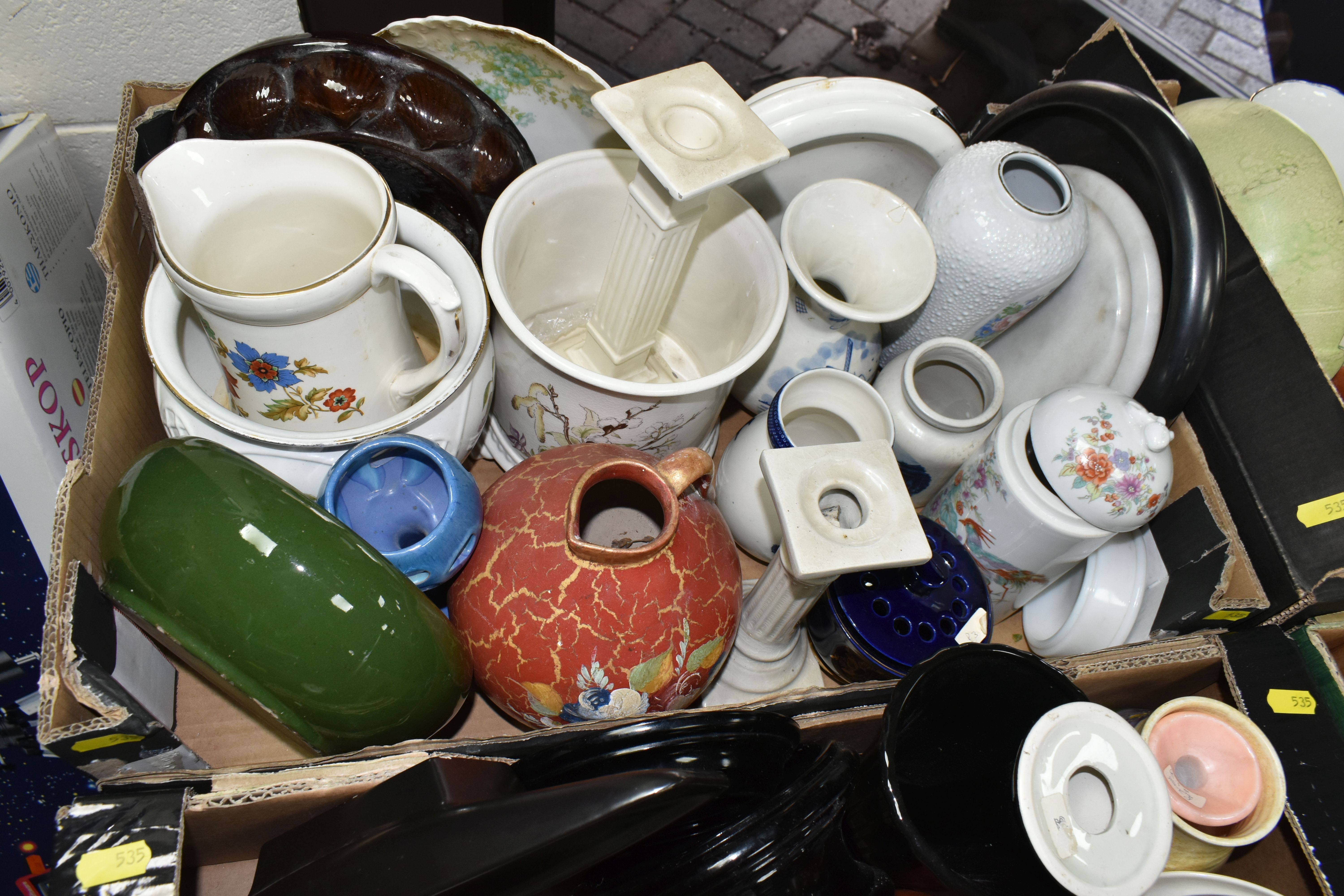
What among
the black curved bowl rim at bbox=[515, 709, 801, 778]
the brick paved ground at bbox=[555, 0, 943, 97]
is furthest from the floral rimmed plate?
the brick paved ground at bbox=[555, 0, 943, 97]

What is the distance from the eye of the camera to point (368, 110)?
0.68 meters

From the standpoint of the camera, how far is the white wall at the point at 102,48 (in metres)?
0.75

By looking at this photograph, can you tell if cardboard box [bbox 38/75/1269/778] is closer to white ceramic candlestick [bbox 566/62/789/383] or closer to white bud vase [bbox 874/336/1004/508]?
white bud vase [bbox 874/336/1004/508]

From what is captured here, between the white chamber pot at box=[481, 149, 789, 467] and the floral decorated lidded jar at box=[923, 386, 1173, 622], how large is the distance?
0.25 metres

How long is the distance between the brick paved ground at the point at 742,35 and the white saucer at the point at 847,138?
932 millimetres

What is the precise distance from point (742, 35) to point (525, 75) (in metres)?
1.19

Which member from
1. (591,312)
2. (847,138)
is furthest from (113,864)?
(847,138)

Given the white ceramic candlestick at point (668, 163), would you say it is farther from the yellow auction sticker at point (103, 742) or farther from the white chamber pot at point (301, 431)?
the yellow auction sticker at point (103, 742)

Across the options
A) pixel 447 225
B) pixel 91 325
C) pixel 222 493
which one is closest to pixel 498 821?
pixel 222 493

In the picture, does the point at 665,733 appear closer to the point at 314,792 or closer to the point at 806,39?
the point at 314,792

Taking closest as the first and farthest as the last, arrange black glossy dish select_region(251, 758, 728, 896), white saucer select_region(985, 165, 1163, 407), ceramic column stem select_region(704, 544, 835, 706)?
1. black glossy dish select_region(251, 758, 728, 896)
2. ceramic column stem select_region(704, 544, 835, 706)
3. white saucer select_region(985, 165, 1163, 407)

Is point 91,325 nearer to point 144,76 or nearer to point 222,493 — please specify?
point 144,76

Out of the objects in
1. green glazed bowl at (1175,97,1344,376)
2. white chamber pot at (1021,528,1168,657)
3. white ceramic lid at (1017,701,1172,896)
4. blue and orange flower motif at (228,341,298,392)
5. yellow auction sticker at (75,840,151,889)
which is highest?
green glazed bowl at (1175,97,1344,376)

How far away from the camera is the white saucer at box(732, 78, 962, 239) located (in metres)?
0.83
